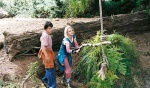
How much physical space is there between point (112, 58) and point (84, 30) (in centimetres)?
238

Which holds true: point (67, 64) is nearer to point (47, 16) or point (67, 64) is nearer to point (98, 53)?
point (98, 53)

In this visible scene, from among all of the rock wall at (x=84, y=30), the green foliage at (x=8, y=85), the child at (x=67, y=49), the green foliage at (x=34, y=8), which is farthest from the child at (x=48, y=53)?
the green foliage at (x=34, y=8)

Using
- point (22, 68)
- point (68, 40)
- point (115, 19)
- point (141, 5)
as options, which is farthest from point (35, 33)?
point (141, 5)

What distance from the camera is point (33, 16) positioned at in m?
11.9

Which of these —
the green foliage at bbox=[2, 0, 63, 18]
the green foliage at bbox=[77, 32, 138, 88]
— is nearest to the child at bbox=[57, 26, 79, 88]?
the green foliage at bbox=[77, 32, 138, 88]

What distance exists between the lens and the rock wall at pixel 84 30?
22.5 feet

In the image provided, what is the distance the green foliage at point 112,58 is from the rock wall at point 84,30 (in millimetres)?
1228

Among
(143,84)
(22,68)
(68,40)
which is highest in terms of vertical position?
(68,40)

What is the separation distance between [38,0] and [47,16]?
3.96 feet

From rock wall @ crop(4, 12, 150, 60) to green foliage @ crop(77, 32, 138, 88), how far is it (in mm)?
1228

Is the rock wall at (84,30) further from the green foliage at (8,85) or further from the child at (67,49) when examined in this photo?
the child at (67,49)

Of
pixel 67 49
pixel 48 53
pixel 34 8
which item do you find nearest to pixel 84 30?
pixel 67 49

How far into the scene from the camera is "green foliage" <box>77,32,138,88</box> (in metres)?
5.81

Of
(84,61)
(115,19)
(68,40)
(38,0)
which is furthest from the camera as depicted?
(38,0)
